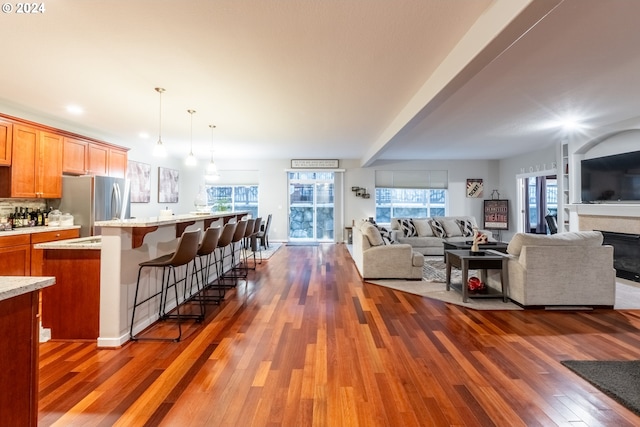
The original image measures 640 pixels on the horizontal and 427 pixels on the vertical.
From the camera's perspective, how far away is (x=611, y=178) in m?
5.17

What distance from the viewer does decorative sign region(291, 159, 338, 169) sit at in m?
8.91

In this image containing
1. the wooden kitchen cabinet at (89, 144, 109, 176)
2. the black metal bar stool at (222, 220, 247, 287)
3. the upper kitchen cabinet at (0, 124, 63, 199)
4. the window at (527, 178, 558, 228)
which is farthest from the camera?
the window at (527, 178, 558, 228)

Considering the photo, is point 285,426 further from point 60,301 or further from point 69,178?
point 69,178

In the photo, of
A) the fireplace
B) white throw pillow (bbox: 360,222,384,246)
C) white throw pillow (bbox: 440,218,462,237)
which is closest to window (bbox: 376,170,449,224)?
white throw pillow (bbox: 440,218,462,237)

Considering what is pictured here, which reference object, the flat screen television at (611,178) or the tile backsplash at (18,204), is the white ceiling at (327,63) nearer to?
the flat screen television at (611,178)

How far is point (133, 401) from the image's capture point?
6.06 ft

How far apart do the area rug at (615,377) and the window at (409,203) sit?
7.17 meters

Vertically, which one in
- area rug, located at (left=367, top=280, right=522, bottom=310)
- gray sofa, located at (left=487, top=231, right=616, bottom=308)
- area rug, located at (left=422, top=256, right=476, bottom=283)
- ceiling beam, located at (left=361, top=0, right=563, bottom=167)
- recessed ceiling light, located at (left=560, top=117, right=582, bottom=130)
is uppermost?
recessed ceiling light, located at (left=560, top=117, right=582, bottom=130)

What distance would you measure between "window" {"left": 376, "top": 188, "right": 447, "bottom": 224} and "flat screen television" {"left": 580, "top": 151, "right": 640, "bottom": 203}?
382 cm

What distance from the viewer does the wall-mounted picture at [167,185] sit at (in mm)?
7805

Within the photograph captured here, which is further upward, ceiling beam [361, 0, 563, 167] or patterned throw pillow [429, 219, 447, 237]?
ceiling beam [361, 0, 563, 167]

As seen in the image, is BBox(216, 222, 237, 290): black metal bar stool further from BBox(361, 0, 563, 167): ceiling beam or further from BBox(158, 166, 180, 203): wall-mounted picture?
BBox(158, 166, 180, 203): wall-mounted picture

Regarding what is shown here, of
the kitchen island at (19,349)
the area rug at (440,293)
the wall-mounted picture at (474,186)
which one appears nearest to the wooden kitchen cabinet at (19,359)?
the kitchen island at (19,349)

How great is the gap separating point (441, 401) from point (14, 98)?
5610 mm
